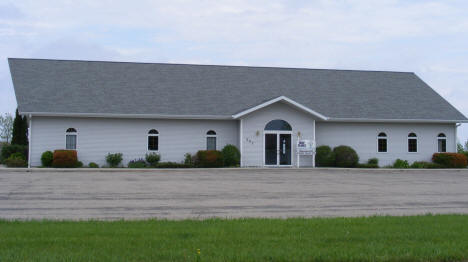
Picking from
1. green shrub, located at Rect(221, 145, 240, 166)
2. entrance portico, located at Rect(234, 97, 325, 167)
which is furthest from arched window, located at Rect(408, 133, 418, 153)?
green shrub, located at Rect(221, 145, 240, 166)

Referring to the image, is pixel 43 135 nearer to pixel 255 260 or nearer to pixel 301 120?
pixel 301 120

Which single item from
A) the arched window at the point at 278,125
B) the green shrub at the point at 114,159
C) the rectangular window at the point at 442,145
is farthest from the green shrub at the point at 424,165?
the green shrub at the point at 114,159

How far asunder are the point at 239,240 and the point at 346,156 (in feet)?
77.2

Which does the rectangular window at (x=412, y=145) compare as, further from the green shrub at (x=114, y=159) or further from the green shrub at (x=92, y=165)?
the green shrub at (x=92, y=165)

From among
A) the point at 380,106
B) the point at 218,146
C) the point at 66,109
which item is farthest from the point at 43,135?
the point at 380,106

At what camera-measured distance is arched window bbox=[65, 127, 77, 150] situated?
28.7m

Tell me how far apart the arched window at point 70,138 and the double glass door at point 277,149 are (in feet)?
36.1

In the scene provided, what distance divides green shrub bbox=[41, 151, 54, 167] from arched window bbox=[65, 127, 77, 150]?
44.9 inches

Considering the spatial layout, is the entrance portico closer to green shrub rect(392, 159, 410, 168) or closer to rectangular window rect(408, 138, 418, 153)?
green shrub rect(392, 159, 410, 168)

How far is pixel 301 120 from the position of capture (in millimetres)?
30375

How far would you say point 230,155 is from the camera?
29047 millimetres

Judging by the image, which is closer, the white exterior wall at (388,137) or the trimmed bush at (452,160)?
the trimmed bush at (452,160)

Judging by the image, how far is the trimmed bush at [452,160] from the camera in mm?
31266

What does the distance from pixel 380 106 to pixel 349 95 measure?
2.23 meters
